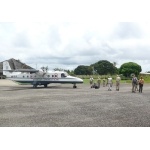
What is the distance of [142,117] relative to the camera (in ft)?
34.1

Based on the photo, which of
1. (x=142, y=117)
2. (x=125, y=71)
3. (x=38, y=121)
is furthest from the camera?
(x=125, y=71)

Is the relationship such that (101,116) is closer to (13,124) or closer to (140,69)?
(13,124)

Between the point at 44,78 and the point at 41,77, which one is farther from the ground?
the point at 41,77

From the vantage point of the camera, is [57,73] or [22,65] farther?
[22,65]

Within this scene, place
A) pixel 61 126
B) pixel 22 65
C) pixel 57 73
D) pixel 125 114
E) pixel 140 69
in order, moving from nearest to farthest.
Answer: pixel 61 126 → pixel 125 114 → pixel 57 73 → pixel 22 65 → pixel 140 69

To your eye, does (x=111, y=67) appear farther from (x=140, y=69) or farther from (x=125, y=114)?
(x=125, y=114)

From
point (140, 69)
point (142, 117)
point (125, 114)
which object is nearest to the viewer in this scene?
point (142, 117)

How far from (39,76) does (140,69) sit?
10072cm

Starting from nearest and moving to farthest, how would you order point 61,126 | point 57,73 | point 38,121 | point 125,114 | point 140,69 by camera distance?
point 61,126 → point 38,121 → point 125,114 → point 57,73 → point 140,69

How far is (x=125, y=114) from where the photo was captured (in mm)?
11234

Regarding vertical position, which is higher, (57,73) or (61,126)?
(57,73)

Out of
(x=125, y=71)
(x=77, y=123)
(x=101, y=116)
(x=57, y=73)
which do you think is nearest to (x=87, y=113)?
(x=101, y=116)

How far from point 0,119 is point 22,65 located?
294ft

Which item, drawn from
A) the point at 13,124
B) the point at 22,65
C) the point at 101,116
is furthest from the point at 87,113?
the point at 22,65
